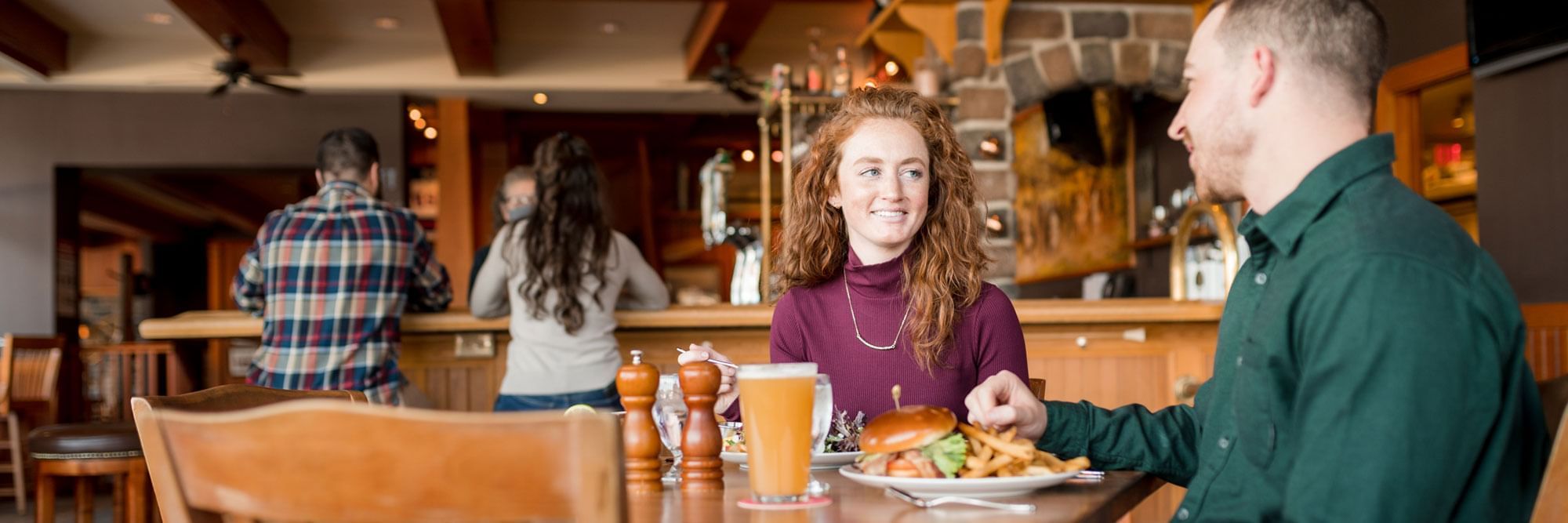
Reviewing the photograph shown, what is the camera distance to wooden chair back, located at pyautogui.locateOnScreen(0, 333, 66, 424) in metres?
6.41

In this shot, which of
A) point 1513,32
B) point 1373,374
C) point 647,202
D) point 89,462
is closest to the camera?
point 1373,374

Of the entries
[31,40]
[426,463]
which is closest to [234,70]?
[31,40]

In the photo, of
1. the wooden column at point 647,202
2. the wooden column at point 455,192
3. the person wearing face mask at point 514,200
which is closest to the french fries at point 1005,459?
the person wearing face mask at point 514,200

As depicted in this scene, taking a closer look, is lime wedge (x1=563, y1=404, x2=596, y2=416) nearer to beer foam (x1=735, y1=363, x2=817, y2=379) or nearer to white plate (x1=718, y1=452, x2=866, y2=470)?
beer foam (x1=735, y1=363, x2=817, y2=379)

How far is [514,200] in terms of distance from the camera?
354 cm

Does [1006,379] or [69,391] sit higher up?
[1006,379]

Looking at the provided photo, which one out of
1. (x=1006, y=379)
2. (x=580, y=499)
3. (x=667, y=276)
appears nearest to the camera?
(x=580, y=499)

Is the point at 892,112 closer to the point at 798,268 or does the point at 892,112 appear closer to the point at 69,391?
the point at 798,268

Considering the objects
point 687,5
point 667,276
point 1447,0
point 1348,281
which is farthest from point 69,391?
point 1348,281

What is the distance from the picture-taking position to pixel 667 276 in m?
11.4

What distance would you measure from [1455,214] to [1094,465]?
564 cm

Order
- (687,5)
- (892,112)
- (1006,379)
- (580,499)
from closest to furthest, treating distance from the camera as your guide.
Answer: (580,499), (1006,379), (892,112), (687,5)

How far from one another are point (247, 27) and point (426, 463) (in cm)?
698

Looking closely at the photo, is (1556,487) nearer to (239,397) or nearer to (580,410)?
(580,410)
